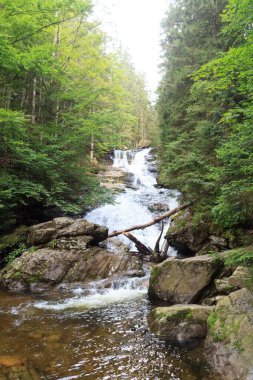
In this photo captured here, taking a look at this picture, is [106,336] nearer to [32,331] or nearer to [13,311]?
[32,331]

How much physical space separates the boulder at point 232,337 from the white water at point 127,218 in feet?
11.2

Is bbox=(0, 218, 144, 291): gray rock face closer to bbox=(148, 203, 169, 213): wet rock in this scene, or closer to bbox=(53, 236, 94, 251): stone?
bbox=(53, 236, 94, 251): stone

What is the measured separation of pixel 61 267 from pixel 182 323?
17.9 ft

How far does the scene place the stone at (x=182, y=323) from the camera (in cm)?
505

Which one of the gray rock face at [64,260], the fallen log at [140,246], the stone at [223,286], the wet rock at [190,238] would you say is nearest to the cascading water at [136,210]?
the fallen log at [140,246]

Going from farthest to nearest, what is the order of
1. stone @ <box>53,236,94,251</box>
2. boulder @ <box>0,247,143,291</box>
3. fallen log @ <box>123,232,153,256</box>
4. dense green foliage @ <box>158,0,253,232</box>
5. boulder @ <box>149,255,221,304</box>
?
fallen log @ <box>123,232,153,256</box>
stone @ <box>53,236,94,251</box>
boulder @ <box>0,247,143,291</box>
boulder @ <box>149,255,221,304</box>
dense green foliage @ <box>158,0,253,232</box>

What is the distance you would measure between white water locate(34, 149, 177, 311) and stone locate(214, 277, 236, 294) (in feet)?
8.36

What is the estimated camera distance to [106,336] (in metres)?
5.38

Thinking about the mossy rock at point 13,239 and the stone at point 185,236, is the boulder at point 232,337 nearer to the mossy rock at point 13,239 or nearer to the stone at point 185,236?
the stone at point 185,236

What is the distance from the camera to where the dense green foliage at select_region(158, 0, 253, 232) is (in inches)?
227

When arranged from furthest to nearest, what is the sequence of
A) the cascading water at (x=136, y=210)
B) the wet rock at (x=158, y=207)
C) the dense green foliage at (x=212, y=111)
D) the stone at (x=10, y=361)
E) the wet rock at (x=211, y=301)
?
1. the wet rock at (x=158, y=207)
2. the cascading water at (x=136, y=210)
3. the wet rock at (x=211, y=301)
4. the dense green foliage at (x=212, y=111)
5. the stone at (x=10, y=361)

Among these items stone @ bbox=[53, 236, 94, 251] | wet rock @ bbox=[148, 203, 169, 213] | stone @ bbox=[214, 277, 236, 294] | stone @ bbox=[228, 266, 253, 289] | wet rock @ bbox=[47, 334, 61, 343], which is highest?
wet rock @ bbox=[148, 203, 169, 213]

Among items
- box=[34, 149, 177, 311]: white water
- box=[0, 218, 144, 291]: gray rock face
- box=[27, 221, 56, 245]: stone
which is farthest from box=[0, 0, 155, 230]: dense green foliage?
box=[34, 149, 177, 311]: white water

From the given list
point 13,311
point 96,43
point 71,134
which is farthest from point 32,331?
point 96,43
